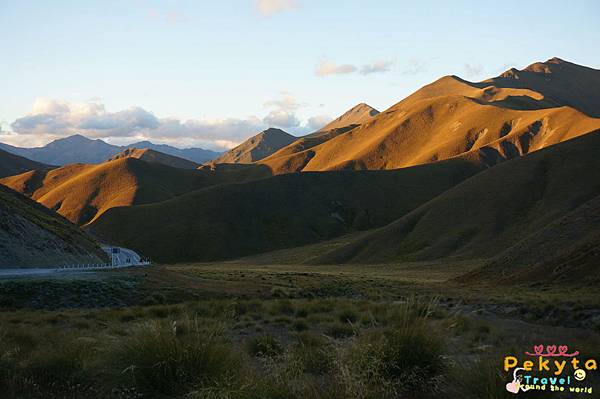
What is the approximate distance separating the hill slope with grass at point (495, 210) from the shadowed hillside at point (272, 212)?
53.0 metres

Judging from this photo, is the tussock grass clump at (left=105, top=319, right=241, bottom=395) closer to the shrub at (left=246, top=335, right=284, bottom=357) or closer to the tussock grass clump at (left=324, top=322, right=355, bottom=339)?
the shrub at (left=246, top=335, right=284, bottom=357)

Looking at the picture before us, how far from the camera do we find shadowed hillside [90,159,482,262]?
466 feet

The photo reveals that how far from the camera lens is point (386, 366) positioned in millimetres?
7754

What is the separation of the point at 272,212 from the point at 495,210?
80400 mm

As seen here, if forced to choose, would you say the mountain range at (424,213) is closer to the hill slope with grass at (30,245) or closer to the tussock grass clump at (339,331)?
the tussock grass clump at (339,331)

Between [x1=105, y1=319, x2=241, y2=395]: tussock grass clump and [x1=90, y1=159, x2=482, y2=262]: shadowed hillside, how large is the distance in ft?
422

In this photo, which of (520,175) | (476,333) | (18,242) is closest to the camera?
(476,333)

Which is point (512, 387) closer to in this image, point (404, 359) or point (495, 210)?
point (404, 359)

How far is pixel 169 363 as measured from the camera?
7.54 m

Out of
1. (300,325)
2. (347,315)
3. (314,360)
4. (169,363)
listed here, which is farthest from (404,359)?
(347,315)

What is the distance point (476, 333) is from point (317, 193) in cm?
16008

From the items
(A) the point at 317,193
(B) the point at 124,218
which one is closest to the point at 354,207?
(A) the point at 317,193

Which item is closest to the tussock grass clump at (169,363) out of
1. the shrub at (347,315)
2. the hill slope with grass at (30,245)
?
the shrub at (347,315)

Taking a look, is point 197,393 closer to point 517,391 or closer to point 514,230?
point 517,391
